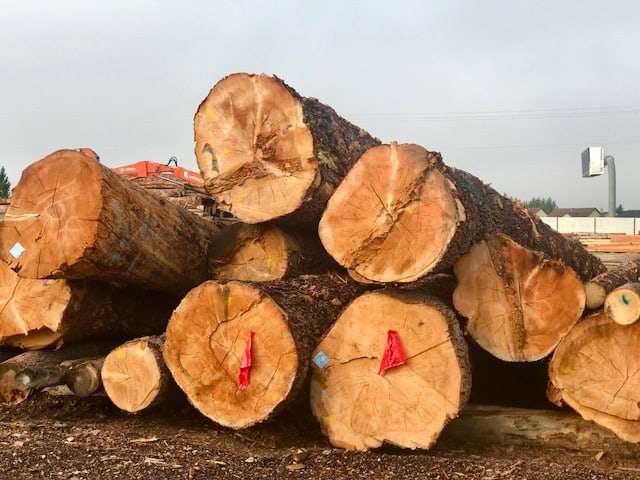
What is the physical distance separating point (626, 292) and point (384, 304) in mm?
1235

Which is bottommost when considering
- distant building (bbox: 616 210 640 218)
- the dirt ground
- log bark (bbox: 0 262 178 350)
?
the dirt ground

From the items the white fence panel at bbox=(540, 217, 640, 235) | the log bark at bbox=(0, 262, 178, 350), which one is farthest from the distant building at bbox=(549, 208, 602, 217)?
the log bark at bbox=(0, 262, 178, 350)

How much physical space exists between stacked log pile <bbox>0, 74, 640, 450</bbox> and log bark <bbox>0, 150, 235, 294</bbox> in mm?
13

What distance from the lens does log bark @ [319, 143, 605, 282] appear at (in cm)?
351

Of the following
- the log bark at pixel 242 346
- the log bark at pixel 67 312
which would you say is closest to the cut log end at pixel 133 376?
the log bark at pixel 242 346

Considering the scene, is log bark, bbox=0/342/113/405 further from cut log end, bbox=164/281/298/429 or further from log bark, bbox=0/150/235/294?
cut log end, bbox=164/281/298/429

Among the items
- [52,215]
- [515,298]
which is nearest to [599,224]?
[515,298]

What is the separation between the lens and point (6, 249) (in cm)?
425

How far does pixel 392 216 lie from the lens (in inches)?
142

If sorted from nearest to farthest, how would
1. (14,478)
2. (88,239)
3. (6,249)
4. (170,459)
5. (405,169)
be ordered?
(14,478)
(170,459)
(405,169)
(88,239)
(6,249)

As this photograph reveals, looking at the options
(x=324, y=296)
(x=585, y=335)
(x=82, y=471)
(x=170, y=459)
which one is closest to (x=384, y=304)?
(x=324, y=296)

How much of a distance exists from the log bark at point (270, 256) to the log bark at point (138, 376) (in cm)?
89

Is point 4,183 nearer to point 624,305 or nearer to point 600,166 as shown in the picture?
point 600,166

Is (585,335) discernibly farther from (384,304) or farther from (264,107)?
(264,107)
